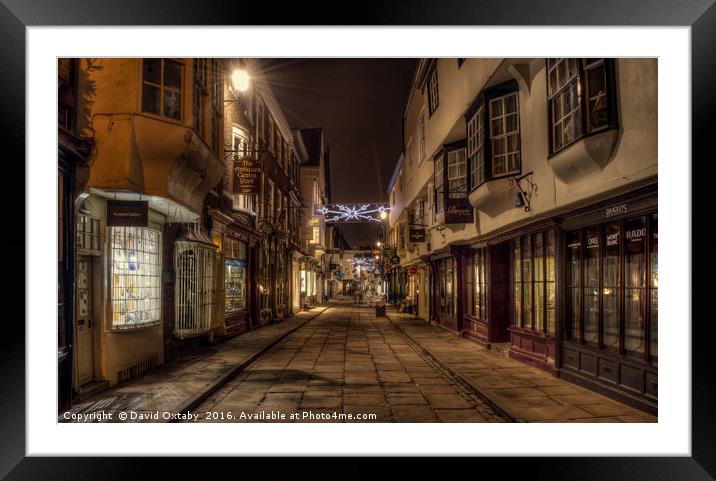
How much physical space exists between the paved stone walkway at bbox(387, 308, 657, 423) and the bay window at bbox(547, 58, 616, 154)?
451 cm

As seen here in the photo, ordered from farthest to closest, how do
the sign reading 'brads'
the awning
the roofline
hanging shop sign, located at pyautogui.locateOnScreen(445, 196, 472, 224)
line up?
the roofline → hanging shop sign, located at pyautogui.locateOnScreen(445, 196, 472, 224) → the sign reading 'brads' → the awning

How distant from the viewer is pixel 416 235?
2484cm

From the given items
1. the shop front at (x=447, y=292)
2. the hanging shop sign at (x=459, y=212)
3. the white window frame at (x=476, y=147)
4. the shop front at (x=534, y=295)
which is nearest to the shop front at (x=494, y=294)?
the shop front at (x=534, y=295)

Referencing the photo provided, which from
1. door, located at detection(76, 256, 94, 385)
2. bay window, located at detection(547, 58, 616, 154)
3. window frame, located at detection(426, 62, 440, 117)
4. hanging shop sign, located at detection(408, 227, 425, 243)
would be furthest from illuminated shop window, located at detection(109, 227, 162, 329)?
hanging shop sign, located at detection(408, 227, 425, 243)

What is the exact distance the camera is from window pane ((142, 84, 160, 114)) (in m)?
10.1

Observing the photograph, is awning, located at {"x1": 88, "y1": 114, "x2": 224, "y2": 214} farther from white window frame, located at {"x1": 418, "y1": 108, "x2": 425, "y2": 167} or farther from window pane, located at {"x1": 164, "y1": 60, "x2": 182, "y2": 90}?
white window frame, located at {"x1": 418, "y1": 108, "x2": 425, "y2": 167}

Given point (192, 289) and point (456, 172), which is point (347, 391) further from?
point (456, 172)

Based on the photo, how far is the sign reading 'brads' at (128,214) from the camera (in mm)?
9359

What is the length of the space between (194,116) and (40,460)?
854cm

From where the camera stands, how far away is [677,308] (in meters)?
A: 5.06
